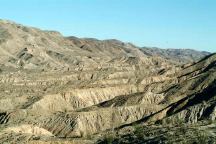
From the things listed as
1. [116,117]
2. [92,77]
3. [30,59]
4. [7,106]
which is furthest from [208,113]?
[30,59]

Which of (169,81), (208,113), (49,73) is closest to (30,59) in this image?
(49,73)

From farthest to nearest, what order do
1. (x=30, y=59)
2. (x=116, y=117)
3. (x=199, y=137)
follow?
(x=30, y=59)
(x=116, y=117)
(x=199, y=137)

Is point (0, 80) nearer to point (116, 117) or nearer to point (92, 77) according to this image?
point (92, 77)

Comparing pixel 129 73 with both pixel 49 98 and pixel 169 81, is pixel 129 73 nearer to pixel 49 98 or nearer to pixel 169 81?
pixel 169 81

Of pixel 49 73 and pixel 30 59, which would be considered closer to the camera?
pixel 49 73

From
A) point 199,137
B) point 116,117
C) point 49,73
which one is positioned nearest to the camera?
point 199,137

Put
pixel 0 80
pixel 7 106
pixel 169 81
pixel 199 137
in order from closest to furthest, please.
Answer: pixel 199 137
pixel 7 106
pixel 169 81
pixel 0 80

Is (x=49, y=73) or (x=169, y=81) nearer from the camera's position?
(x=169, y=81)

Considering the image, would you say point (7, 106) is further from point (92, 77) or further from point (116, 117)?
point (92, 77)

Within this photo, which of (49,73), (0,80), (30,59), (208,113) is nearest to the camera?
(208,113)
